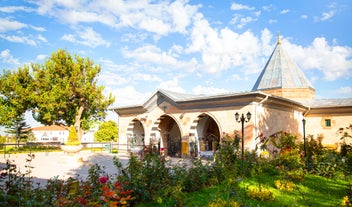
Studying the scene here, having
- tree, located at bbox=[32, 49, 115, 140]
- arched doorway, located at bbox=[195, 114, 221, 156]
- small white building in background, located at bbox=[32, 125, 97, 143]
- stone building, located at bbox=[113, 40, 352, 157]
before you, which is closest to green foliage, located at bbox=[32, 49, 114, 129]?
tree, located at bbox=[32, 49, 115, 140]

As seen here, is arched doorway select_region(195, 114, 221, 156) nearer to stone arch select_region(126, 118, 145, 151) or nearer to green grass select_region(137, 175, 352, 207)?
stone arch select_region(126, 118, 145, 151)

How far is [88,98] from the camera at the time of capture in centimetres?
A: 2991

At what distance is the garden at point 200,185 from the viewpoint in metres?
5.47

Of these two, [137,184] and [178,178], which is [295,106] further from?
[137,184]

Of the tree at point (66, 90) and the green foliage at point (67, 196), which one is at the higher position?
the tree at point (66, 90)

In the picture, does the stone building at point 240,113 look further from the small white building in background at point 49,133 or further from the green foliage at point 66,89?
the small white building in background at point 49,133

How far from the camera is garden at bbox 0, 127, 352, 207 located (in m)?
5.47

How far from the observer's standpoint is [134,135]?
24.8m

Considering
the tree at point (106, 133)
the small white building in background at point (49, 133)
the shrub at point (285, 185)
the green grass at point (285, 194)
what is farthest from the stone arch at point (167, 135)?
the small white building in background at point (49, 133)

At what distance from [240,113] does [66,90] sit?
62.6 ft

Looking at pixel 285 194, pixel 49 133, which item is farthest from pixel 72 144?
pixel 49 133

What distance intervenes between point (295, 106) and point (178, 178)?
14785mm

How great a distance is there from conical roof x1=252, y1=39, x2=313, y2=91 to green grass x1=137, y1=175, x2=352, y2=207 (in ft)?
50.5

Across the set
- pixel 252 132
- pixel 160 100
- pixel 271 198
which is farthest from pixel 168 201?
pixel 160 100
